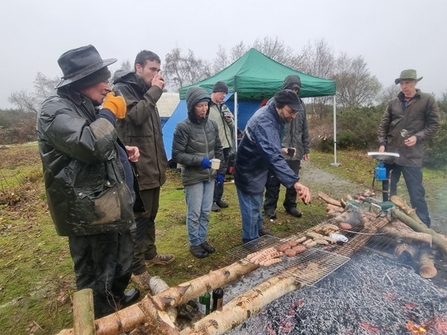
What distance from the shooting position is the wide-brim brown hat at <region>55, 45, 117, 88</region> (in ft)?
5.90

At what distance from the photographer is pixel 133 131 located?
2672 millimetres

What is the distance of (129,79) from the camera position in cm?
268

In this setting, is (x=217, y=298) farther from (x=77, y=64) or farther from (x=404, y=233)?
(x=404, y=233)

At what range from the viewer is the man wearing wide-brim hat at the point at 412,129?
368 centimetres

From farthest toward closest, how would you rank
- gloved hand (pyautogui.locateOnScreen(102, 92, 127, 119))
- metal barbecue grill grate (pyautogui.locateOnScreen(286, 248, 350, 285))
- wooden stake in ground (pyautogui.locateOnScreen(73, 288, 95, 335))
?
metal barbecue grill grate (pyautogui.locateOnScreen(286, 248, 350, 285)) → gloved hand (pyautogui.locateOnScreen(102, 92, 127, 119)) → wooden stake in ground (pyautogui.locateOnScreen(73, 288, 95, 335))

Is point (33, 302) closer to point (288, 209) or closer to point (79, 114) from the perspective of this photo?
point (79, 114)

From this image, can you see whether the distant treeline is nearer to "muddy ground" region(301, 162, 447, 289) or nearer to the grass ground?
the grass ground

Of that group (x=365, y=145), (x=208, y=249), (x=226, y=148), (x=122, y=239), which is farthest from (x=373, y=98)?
(x=122, y=239)

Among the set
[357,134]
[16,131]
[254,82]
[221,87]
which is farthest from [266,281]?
[16,131]

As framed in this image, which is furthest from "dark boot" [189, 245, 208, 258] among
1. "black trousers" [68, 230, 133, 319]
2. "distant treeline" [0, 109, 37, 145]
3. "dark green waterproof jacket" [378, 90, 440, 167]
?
"distant treeline" [0, 109, 37, 145]

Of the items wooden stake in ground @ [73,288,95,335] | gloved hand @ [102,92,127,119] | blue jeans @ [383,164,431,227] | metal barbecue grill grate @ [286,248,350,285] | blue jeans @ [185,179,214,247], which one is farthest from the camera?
blue jeans @ [383,164,431,227]

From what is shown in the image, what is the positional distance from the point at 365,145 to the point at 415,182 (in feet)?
28.3

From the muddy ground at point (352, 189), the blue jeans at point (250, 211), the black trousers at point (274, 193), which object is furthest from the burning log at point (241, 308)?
the muddy ground at point (352, 189)

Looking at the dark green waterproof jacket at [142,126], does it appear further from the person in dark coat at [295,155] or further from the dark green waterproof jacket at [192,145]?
the person in dark coat at [295,155]
